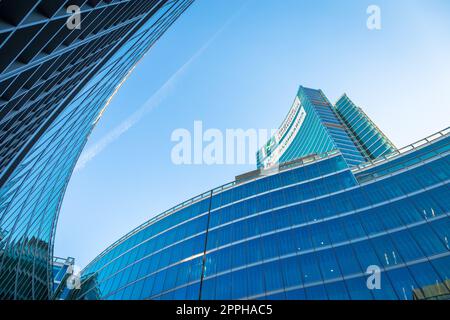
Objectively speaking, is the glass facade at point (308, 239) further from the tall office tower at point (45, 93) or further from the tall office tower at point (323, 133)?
the tall office tower at point (323, 133)

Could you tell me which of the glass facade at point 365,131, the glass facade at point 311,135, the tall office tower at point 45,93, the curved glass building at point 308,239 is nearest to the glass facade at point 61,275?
the curved glass building at point 308,239

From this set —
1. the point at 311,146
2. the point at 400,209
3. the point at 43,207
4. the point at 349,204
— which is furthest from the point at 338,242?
the point at 311,146

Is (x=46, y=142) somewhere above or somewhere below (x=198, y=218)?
below

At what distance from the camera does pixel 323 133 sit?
365ft

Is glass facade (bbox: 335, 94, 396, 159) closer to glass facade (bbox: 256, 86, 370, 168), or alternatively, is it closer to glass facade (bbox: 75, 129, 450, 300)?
glass facade (bbox: 256, 86, 370, 168)

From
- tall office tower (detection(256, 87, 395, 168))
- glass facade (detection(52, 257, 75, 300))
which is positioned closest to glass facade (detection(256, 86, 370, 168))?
tall office tower (detection(256, 87, 395, 168))

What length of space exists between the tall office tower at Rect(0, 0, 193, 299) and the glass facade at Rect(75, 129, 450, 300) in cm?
1493

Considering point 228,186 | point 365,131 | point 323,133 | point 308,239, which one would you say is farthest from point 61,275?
point 365,131

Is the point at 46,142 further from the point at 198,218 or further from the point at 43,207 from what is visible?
the point at 198,218

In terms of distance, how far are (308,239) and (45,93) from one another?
34560 millimetres

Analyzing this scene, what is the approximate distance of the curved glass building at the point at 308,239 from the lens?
30484 mm

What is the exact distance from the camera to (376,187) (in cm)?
3959
